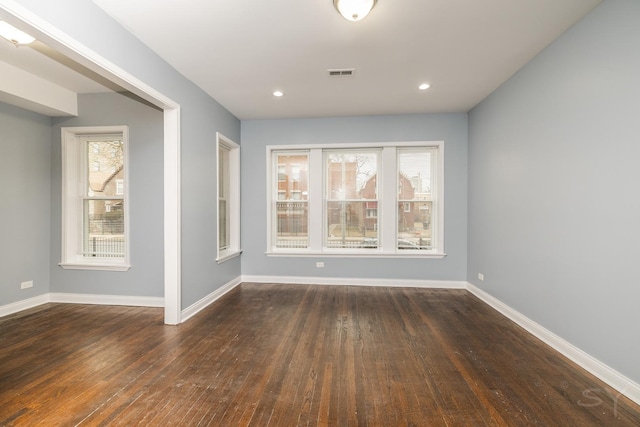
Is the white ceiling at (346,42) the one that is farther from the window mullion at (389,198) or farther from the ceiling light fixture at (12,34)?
the window mullion at (389,198)

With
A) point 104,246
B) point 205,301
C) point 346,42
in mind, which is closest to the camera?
point 346,42

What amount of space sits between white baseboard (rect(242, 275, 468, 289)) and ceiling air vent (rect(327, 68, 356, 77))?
10.4 ft

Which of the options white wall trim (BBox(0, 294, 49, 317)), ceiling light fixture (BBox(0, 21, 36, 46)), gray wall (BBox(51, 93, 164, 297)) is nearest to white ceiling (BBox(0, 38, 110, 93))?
gray wall (BBox(51, 93, 164, 297))

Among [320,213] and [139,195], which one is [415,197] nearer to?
[320,213]

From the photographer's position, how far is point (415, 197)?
482cm

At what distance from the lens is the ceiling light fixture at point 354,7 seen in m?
1.97

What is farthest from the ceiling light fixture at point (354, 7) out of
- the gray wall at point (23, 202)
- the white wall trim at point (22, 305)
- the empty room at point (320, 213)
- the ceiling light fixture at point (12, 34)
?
the white wall trim at point (22, 305)

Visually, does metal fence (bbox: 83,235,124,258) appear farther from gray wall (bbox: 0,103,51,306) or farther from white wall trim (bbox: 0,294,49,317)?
white wall trim (bbox: 0,294,49,317)

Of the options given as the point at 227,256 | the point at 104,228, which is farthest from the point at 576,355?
the point at 104,228

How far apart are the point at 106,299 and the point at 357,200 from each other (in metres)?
4.03

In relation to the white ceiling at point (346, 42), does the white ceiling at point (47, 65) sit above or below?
above

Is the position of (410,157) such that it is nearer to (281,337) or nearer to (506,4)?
(506,4)

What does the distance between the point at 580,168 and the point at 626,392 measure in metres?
1.68

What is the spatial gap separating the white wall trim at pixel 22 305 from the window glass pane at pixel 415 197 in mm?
5340
